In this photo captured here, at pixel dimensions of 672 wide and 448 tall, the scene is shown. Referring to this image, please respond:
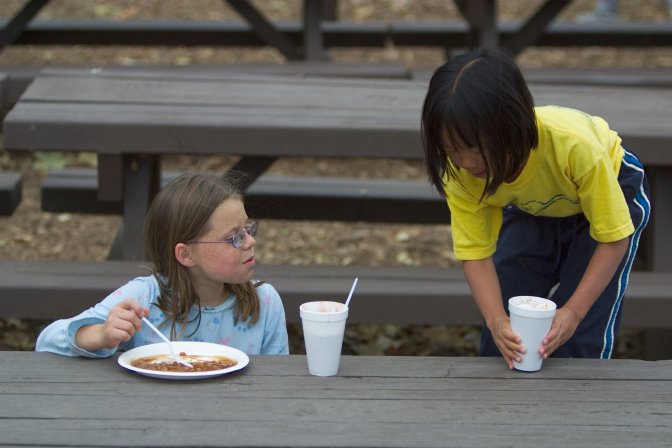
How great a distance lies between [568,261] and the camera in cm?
269

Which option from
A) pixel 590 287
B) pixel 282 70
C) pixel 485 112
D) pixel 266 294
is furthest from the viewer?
pixel 282 70

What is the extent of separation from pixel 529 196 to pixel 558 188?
0.24ft

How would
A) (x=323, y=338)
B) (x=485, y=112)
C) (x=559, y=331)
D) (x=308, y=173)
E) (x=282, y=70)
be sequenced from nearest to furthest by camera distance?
1. (x=323, y=338)
2. (x=485, y=112)
3. (x=559, y=331)
4. (x=282, y=70)
5. (x=308, y=173)

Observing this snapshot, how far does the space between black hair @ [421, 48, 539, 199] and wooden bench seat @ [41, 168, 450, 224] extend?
249 cm

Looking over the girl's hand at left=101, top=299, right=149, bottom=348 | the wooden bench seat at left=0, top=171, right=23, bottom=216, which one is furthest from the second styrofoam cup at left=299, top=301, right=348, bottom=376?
the wooden bench seat at left=0, top=171, right=23, bottom=216

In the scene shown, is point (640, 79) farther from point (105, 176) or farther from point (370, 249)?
point (105, 176)

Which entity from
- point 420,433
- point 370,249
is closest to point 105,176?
point 420,433

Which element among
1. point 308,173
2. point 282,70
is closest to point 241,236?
point 282,70

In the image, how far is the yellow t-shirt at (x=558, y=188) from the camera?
225 cm

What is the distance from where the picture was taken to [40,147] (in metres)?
3.29

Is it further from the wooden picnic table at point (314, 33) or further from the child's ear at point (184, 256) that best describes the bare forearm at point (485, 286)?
the wooden picnic table at point (314, 33)

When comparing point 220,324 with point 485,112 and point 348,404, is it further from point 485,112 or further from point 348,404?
point 485,112

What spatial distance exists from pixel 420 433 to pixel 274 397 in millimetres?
298

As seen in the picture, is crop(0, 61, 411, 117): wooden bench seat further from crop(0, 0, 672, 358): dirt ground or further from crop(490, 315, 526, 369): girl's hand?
crop(490, 315, 526, 369): girl's hand
